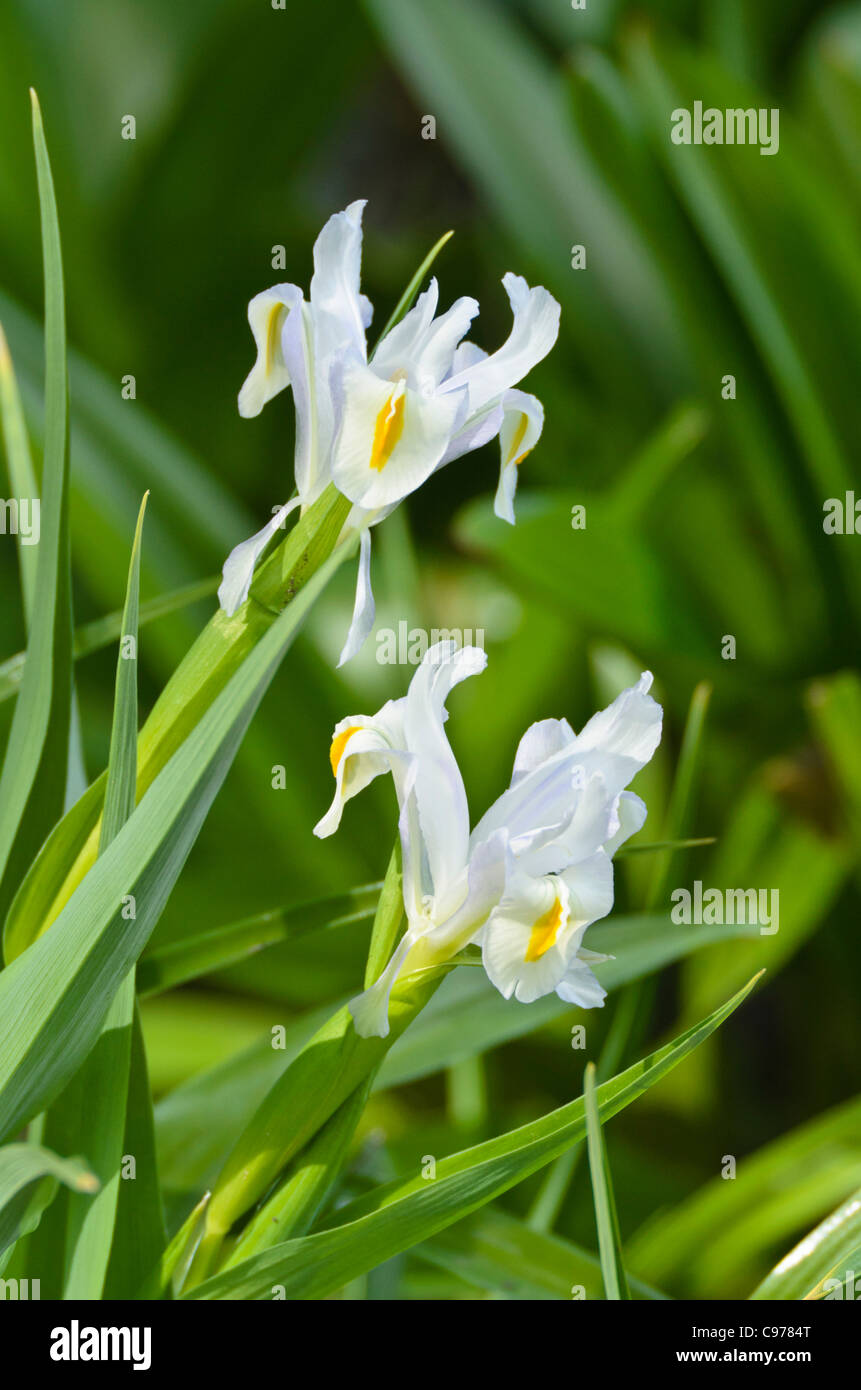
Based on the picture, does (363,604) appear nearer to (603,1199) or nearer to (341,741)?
(341,741)

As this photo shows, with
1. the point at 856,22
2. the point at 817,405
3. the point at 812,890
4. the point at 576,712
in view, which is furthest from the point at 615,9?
the point at 812,890

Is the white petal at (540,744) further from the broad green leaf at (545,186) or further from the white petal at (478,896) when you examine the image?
the broad green leaf at (545,186)

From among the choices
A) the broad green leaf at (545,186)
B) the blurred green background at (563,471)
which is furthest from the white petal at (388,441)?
the broad green leaf at (545,186)

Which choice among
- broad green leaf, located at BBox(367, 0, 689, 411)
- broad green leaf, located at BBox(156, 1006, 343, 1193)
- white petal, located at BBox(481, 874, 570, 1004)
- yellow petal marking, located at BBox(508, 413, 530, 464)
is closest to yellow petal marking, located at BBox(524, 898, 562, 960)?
white petal, located at BBox(481, 874, 570, 1004)

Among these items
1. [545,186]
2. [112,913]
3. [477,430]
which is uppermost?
[545,186]

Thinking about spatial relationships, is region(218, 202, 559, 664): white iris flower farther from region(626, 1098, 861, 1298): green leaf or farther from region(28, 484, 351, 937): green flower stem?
region(626, 1098, 861, 1298): green leaf

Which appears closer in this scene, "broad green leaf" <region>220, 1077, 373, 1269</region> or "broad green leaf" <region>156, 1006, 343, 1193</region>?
"broad green leaf" <region>220, 1077, 373, 1269</region>

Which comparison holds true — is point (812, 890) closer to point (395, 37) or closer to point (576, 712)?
point (576, 712)

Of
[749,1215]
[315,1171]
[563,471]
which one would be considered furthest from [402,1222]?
[563,471]
